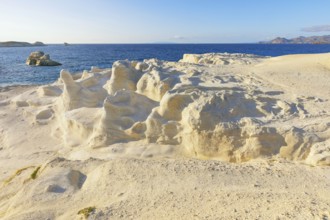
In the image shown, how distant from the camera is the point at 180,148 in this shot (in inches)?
384

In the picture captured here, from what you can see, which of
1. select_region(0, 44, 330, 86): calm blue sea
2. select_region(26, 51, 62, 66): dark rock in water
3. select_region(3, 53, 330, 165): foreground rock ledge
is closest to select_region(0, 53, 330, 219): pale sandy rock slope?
select_region(3, 53, 330, 165): foreground rock ledge

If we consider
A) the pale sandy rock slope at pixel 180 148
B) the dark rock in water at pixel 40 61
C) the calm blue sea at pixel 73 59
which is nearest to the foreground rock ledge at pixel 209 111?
the pale sandy rock slope at pixel 180 148

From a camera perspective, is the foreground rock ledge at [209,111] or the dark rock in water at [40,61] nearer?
the foreground rock ledge at [209,111]

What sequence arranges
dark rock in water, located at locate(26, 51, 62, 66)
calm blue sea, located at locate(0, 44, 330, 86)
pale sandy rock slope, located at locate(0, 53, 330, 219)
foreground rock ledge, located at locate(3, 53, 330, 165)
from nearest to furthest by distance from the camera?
pale sandy rock slope, located at locate(0, 53, 330, 219) → foreground rock ledge, located at locate(3, 53, 330, 165) → calm blue sea, located at locate(0, 44, 330, 86) → dark rock in water, located at locate(26, 51, 62, 66)

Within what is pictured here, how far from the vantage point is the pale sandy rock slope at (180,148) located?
621 cm

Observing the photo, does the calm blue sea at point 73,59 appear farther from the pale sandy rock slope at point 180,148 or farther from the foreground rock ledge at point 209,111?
the pale sandy rock slope at point 180,148

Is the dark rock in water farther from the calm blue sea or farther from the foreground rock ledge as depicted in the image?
the foreground rock ledge

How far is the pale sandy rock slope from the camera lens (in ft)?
20.4

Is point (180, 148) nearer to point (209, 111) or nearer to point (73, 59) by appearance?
point (209, 111)

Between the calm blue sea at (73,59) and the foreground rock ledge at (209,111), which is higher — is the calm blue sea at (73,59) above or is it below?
below

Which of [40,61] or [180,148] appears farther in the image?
[40,61]

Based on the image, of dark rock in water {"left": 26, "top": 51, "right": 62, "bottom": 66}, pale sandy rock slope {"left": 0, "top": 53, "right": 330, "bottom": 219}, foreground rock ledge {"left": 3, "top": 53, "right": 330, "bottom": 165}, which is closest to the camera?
pale sandy rock slope {"left": 0, "top": 53, "right": 330, "bottom": 219}

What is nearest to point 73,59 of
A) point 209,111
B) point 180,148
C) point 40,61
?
point 40,61

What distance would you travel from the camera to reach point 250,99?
393 inches
